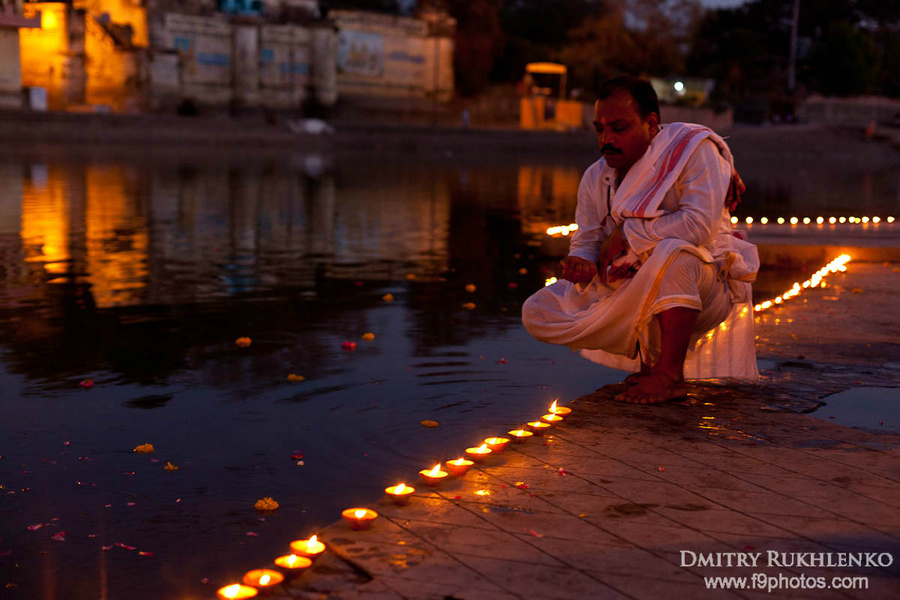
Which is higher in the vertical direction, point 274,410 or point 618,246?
point 618,246

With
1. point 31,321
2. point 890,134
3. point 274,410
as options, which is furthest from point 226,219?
point 890,134

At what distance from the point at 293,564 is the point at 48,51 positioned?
4550 centimetres

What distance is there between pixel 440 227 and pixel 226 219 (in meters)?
2.99

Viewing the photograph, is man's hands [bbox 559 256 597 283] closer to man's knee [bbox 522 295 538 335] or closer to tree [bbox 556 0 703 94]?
man's knee [bbox 522 295 538 335]

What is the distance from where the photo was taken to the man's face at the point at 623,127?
477 cm

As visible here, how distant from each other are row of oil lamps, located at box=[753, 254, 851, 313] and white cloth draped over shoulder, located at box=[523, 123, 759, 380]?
8.67 feet

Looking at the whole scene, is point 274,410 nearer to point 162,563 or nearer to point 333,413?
point 333,413

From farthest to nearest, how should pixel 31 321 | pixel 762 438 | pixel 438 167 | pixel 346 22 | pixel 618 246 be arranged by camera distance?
pixel 346 22, pixel 438 167, pixel 31 321, pixel 618 246, pixel 762 438

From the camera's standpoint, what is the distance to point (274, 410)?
5070mm

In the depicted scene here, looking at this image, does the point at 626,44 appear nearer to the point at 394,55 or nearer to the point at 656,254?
the point at 394,55

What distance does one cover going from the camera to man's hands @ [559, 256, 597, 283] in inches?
191

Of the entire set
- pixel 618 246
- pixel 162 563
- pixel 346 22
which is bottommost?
pixel 162 563

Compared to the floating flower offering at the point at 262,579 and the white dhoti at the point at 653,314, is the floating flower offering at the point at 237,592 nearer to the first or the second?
the floating flower offering at the point at 262,579

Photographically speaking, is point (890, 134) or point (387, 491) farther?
point (890, 134)
